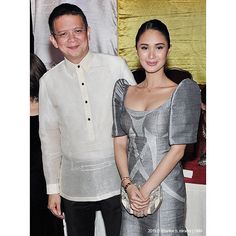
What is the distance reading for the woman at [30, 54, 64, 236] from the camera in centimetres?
214

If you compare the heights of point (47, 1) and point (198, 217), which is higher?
point (47, 1)

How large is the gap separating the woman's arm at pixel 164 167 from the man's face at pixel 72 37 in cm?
48

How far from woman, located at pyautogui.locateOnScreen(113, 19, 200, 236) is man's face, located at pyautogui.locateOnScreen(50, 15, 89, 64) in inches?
8.0

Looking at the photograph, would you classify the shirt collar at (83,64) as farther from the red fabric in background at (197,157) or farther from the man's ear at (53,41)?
the red fabric in background at (197,157)

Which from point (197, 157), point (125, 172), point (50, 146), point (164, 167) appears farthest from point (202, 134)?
point (50, 146)

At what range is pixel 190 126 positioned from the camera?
6.58ft

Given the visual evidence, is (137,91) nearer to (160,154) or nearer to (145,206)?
(160,154)

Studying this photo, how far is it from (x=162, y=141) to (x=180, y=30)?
16.4 inches

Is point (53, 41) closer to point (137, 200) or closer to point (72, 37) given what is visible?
point (72, 37)

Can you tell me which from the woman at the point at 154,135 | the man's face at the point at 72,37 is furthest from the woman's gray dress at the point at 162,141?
the man's face at the point at 72,37

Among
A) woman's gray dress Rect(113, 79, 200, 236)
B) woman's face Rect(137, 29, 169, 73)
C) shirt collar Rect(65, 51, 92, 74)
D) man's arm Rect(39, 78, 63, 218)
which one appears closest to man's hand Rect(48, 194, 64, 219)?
man's arm Rect(39, 78, 63, 218)

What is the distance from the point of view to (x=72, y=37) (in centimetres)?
208
